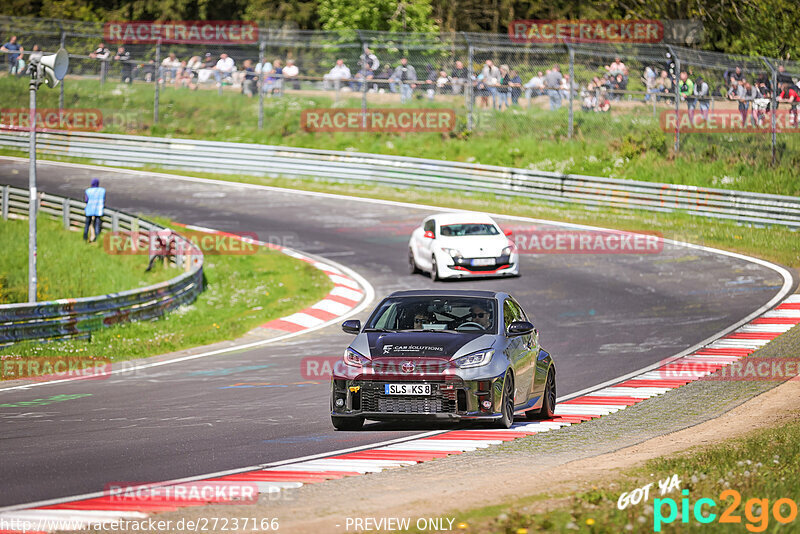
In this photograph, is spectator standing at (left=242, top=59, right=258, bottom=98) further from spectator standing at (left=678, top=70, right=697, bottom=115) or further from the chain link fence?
spectator standing at (left=678, top=70, right=697, bottom=115)

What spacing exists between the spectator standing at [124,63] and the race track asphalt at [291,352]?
5.71 meters

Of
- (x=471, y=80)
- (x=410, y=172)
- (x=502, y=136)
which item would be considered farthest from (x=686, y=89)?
(x=410, y=172)

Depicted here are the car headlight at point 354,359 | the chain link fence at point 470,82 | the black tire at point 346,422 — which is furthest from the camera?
the chain link fence at point 470,82

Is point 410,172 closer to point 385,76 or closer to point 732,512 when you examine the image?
point 385,76

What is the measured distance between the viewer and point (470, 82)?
119ft

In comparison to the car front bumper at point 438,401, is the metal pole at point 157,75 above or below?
above

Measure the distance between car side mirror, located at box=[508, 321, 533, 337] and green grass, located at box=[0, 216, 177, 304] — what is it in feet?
44.8

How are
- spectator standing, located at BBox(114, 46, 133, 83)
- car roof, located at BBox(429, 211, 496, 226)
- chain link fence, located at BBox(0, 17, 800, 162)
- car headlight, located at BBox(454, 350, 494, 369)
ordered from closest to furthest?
1. car headlight, located at BBox(454, 350, 494, 369)
2. car roof, located at BBox(429, 211, 496, 226)
3. chain link fence, located at BBox(0, 17, 800, 162)
4. spectator standing, located at BBox(114, 46, 133, 83)

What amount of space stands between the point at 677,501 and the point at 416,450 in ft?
11.2

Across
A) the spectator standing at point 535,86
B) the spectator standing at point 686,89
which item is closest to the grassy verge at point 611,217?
the spectator standing at point 686,89

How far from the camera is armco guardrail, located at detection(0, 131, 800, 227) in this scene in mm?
29641

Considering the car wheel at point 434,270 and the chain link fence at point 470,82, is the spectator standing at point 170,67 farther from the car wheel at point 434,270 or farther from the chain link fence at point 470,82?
the car wheel at point 434,270

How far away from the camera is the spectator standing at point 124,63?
39.3 m

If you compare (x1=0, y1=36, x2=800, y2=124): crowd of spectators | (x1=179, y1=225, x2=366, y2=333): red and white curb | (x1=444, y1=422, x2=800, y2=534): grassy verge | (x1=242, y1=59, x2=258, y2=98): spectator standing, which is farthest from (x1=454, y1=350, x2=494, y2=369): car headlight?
(x1=242, y1=59, x2=258, y2=98): spectator standing
